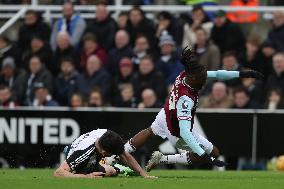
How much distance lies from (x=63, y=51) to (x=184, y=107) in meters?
7.42

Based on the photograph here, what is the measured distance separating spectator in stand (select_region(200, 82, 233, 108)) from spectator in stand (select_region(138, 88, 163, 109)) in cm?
94

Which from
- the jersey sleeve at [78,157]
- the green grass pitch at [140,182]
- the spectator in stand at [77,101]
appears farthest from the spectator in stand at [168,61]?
the jersey sleeve at [78,157]

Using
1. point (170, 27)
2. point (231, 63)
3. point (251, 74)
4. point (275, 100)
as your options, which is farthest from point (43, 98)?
point (251, 74)

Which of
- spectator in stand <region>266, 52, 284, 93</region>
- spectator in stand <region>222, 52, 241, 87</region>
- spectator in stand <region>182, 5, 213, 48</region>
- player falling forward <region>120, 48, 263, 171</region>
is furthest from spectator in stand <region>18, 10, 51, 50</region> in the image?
player falling forward <region>120, 48, 263, 171</region>

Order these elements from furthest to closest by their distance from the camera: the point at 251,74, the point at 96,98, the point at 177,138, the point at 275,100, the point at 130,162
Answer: the point at 96,98 → the point at 275,100 → the point at 177,138 → the point at 251,74 → the point at 130,162

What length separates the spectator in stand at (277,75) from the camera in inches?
771

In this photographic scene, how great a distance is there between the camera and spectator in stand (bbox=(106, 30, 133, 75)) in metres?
20.9

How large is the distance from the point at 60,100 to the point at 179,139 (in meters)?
6.14

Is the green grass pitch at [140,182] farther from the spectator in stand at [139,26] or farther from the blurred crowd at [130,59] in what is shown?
the spectator in stand at [139,26]

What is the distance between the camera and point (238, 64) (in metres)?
20.2

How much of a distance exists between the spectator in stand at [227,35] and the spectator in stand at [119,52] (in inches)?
67.3

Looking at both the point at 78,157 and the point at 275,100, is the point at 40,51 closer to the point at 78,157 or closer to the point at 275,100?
the point at 275,100

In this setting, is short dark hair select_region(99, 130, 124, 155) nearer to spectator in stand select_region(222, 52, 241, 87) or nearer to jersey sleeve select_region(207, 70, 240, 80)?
jersey sleeve select_region(207, 70, 240, 80)

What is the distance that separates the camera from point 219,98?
1959 cm
